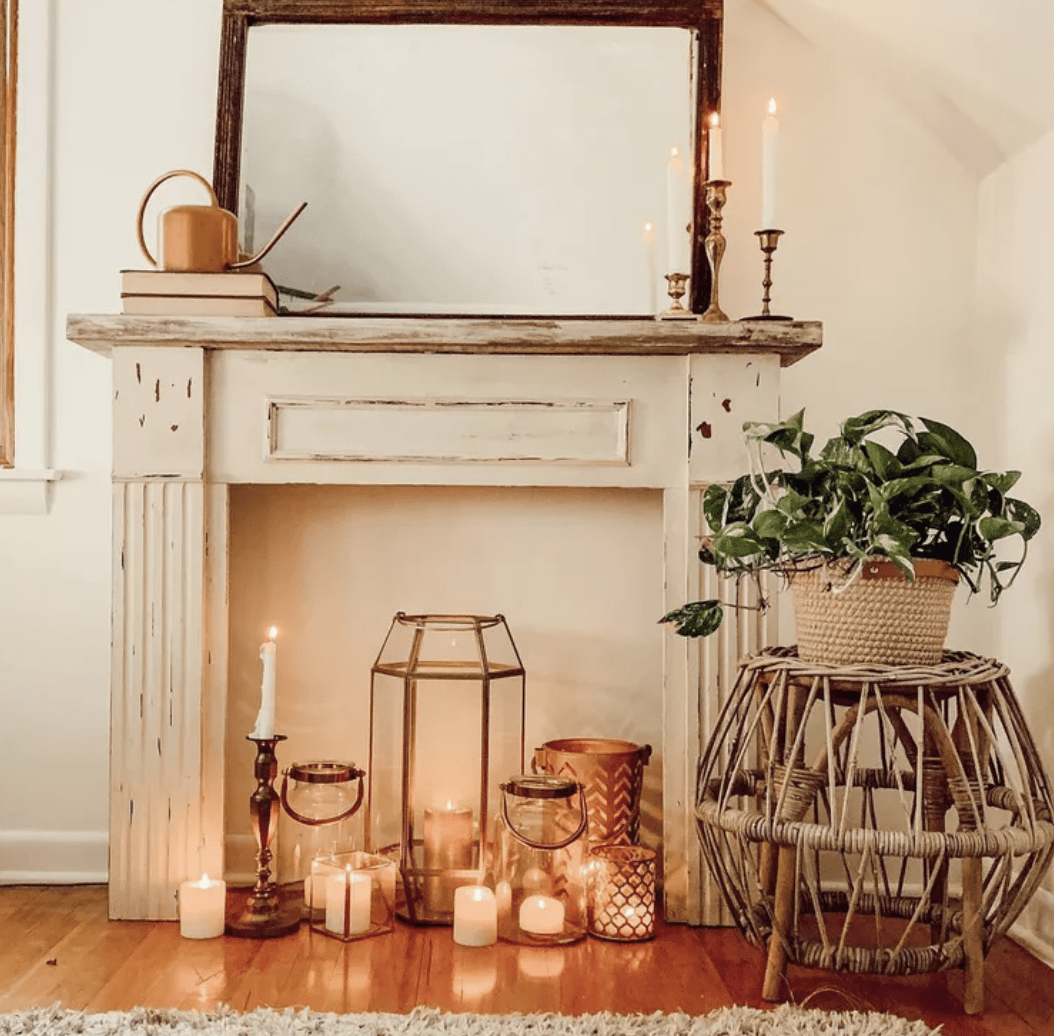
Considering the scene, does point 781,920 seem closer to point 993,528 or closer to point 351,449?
point 993,528

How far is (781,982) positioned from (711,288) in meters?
1.10

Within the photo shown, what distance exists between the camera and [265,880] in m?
1.88

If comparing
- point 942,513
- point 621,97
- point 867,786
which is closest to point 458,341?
point 621,97

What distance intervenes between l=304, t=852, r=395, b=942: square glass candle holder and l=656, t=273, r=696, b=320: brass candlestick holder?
1.02 meters

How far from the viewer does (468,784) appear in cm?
218

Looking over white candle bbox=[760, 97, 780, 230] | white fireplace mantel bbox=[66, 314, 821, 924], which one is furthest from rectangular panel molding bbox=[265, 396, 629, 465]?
white candle bbox=[760, 97, 780, 230]

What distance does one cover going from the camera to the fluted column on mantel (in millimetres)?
1933

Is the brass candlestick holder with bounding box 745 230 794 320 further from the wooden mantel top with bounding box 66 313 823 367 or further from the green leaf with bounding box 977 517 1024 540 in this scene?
the green leaf with bounding box 977 517 1024 540

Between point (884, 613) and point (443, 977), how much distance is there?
0.79 meters

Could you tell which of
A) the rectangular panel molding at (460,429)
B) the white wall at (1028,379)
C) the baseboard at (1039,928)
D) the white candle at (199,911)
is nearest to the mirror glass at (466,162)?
the rectangular panel molding at (460,429)

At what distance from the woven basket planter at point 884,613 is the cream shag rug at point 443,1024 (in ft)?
1.47

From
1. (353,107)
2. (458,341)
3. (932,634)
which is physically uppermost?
(353,107)

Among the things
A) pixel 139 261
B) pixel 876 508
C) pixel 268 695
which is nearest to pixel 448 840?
pixel 268 695

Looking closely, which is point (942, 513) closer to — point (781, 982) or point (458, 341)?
point (781, 982)
